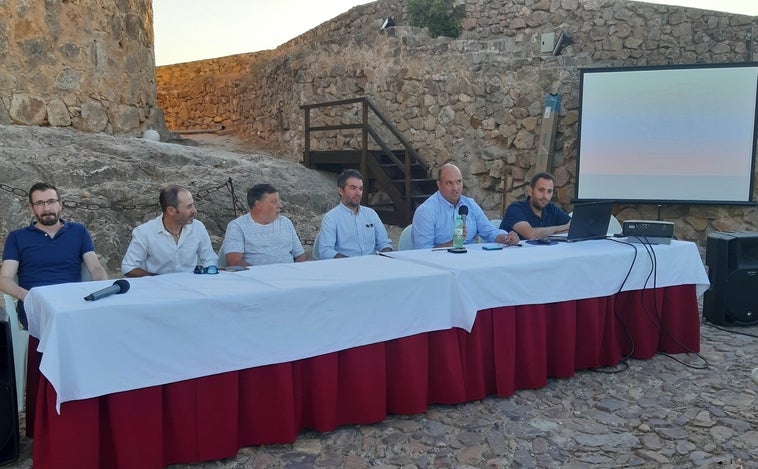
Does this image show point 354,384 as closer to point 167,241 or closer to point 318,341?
point 318,341

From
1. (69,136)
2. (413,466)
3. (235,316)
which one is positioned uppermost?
(69,136)

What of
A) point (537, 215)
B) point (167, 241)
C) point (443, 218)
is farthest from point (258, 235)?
point (537, 215)

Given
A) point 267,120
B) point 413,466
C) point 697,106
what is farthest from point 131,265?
point 267,120

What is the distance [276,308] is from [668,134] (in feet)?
19.6

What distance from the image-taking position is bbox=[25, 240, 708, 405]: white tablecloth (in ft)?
7.34

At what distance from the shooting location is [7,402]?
2.49 m

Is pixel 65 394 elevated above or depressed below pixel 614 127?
below

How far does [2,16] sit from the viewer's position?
7188mm

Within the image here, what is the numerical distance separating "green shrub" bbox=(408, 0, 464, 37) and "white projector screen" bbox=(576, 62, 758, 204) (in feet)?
13.8

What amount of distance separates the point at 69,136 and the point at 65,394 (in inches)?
241

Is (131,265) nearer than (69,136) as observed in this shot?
Yes

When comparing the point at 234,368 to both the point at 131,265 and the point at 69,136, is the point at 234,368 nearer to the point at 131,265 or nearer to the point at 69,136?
the point at 131,265

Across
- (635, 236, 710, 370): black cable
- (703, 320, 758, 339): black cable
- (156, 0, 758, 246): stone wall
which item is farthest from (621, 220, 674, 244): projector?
(156, 0, 758, 246): stone wall

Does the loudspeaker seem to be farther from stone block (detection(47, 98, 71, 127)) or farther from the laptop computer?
stone block (detection(47, 98, 71, 127))
